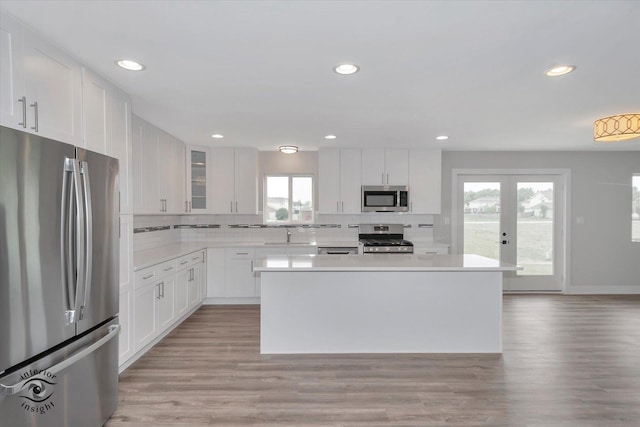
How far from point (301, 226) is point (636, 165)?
220 inches

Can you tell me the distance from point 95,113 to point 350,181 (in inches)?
142

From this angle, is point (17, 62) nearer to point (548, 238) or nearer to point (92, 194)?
point (92, 194)

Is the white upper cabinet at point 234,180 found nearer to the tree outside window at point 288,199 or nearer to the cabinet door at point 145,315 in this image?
the tree outside window at point 288,199

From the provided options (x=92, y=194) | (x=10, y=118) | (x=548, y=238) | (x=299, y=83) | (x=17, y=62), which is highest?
(x=299, y=83)

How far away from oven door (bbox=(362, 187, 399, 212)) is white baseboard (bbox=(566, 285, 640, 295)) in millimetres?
3288

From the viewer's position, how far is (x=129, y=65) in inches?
93.6

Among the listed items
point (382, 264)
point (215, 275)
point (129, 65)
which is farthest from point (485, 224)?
point (129, 65)

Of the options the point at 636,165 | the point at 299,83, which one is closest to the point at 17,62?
the point at 299,83

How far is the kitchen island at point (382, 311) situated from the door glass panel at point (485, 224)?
254 centimetres

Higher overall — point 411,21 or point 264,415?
point 411,21

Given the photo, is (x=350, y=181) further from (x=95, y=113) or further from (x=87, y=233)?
(x=87, y=233)

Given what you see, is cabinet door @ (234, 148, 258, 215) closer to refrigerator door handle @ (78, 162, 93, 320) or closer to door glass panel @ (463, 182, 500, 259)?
refrigerator door handle @ (78, 162, 93, 320)

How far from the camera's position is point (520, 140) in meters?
4.83

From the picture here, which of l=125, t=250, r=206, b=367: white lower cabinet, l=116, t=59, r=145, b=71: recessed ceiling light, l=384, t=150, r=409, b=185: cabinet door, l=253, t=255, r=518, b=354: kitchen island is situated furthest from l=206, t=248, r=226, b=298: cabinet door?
l=116, t=59, r=145, b=71: recessed ceiling light
